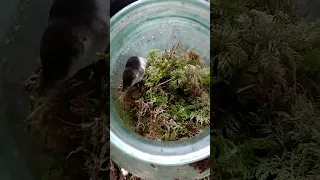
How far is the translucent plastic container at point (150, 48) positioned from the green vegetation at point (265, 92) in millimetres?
114

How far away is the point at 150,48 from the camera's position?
800 mm

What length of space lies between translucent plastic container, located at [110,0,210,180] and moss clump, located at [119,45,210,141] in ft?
0.09

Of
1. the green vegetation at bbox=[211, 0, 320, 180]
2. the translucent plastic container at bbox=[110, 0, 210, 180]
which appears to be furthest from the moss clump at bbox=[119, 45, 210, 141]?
the green vegetation at bbox=[211, 0, 320, 180]

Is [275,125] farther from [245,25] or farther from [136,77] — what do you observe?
[136,77]

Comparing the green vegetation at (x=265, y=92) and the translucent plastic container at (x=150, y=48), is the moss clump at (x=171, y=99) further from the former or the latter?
the green vegetation at (x=265, y=92)

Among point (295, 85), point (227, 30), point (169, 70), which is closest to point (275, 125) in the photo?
point (295, 85)

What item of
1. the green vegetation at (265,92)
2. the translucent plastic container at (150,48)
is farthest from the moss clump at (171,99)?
the green vegetation at (265,92)

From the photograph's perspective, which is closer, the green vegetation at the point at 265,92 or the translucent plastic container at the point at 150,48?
the green vegetation at the point at 265,92

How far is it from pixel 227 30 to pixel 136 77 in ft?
0.75

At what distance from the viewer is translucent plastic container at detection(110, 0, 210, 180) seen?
2.35 feet

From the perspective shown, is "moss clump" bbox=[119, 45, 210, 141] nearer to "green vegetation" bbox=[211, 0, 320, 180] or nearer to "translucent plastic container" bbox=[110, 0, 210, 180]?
"translucent plastic container" bbox=[110, 0, 210, 180]

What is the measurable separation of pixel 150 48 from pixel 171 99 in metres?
0.12

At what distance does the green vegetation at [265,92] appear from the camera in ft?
1.90

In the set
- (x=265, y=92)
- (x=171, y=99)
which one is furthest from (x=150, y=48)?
(x=265, y=92)
